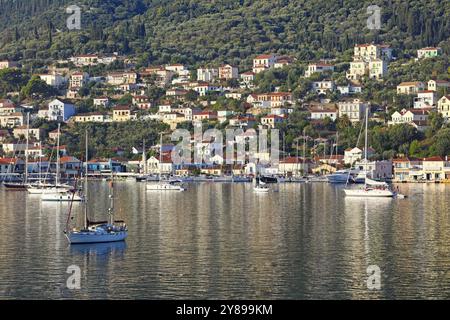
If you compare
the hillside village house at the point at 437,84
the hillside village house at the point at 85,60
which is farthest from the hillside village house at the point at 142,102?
the hillside village house at the point at 437,84

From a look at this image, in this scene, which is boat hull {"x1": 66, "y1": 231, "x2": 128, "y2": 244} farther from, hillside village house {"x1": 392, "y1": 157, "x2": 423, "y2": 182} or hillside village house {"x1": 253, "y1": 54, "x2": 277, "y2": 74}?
hillside village house {"x1": 253, "y1": 54, "x2": 277, "y2": 74}

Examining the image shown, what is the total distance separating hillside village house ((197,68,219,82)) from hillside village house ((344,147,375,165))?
3853cm

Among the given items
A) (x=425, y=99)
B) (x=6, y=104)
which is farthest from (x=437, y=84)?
(x=6, y=104)

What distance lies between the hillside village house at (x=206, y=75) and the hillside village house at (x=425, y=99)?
2984 cm

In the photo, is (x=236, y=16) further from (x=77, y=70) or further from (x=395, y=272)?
(x=395, y=272)

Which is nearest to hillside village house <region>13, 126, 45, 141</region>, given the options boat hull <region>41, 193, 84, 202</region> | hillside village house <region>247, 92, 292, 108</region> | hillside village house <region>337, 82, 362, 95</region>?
hillside village house <region>247, 92, 292, 108</region>

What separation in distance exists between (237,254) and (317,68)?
9311 centimetres

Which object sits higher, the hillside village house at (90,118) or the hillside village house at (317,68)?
the hillside village house at (317,68)

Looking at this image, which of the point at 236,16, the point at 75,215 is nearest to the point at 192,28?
the point at 236,16

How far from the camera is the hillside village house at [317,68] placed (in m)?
122

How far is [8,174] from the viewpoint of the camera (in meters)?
89.2

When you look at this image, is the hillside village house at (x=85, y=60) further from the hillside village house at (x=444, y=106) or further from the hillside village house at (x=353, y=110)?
the hillside village house at (x=444, y=106)

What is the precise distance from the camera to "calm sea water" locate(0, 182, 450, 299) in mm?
25484
